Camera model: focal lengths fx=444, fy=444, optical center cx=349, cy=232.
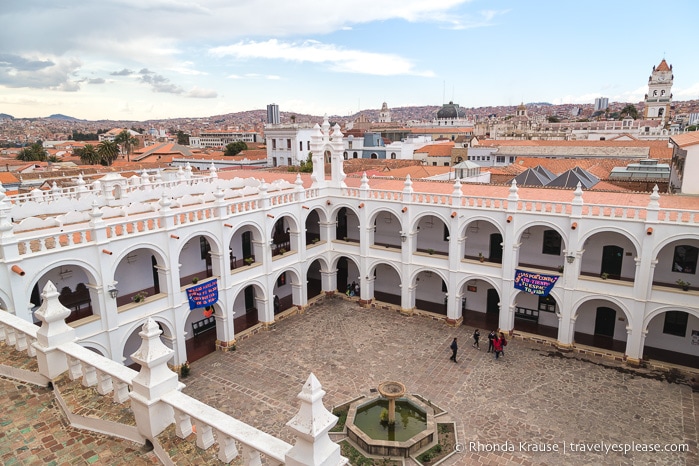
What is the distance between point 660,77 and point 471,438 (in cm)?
13120

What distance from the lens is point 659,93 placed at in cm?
11400

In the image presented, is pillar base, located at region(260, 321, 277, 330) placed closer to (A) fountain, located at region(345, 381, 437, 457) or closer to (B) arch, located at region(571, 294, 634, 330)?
(A) fountain, located at region(345, 381, 437, 457)

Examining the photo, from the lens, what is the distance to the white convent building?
1767cm

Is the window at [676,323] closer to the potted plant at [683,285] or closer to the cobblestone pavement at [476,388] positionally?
the potted plant at [683,285]

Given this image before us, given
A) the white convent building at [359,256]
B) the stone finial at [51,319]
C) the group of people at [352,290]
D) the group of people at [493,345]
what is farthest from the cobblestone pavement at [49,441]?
the group of people at [352,290]

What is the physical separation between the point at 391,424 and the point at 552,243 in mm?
13943

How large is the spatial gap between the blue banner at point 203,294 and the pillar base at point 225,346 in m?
2.28

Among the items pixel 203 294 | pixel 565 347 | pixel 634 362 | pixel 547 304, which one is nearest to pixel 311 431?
pixel 203 294

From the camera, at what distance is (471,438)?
631 inches

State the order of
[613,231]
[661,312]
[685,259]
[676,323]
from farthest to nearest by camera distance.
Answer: [676,323] < [685,259] < [613,231] < [661,312]

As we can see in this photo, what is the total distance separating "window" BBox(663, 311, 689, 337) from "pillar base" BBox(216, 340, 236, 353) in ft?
70.9

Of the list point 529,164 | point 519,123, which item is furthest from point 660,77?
point 529,164

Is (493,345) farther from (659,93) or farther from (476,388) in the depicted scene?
(659,93)

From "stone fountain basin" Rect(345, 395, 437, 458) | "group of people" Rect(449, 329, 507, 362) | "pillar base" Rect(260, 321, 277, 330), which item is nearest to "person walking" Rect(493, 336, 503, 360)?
"group of people" Rect(449, 329, 507, 362)
